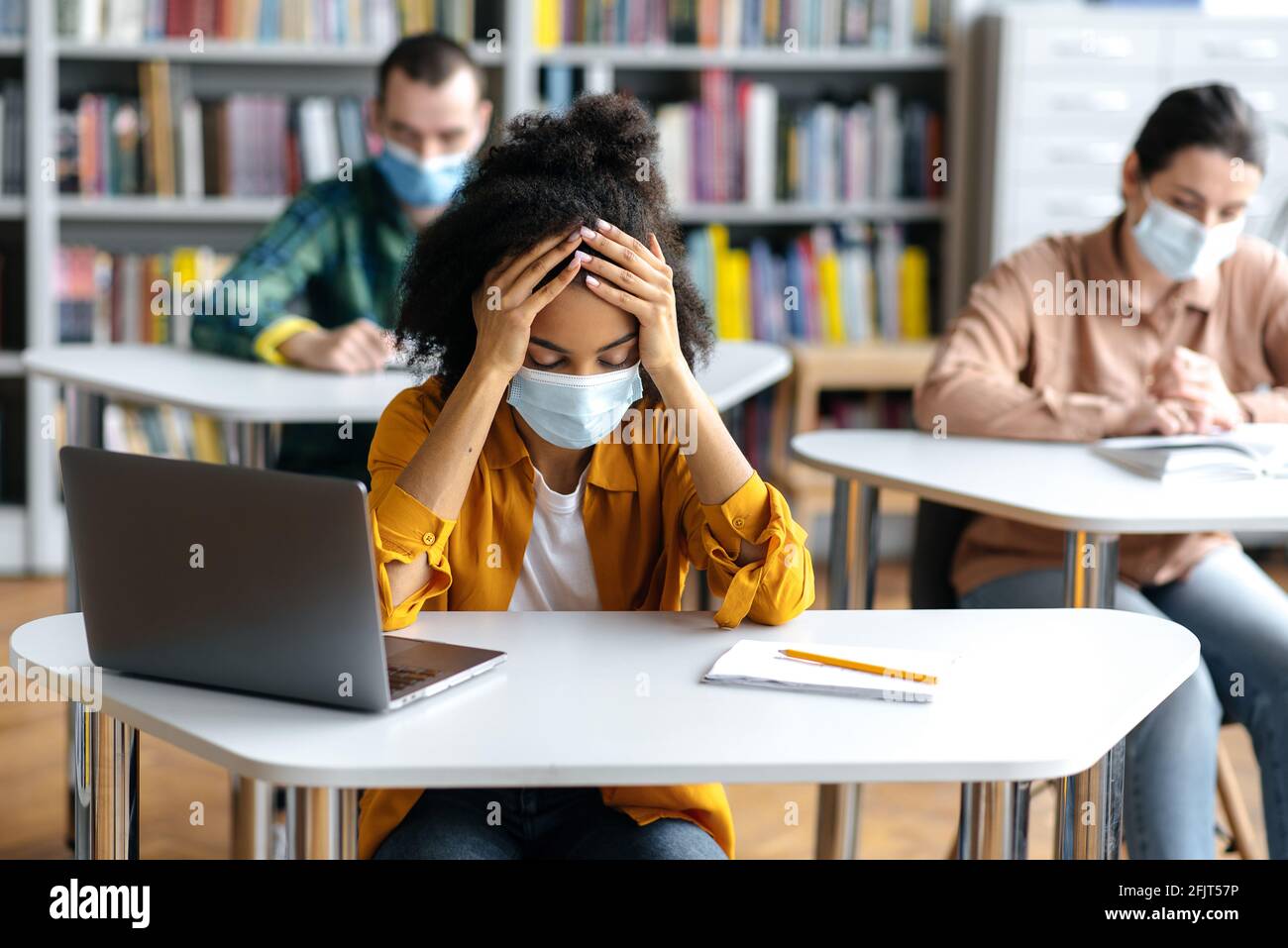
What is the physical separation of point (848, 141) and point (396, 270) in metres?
1.81

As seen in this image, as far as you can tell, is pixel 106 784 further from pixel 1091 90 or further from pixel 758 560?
pixel 1091 90

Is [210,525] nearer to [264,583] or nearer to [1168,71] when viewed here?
[264,583]

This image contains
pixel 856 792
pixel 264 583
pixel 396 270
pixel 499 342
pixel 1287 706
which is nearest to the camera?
pixel 264 583

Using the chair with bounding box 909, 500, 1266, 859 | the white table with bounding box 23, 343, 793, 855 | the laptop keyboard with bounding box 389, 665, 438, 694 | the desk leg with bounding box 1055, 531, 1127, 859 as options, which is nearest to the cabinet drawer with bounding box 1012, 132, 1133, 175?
the white table with bounding box 23, 343, 793, 855

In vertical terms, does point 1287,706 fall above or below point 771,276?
below

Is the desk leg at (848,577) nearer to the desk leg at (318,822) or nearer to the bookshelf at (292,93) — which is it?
the desk leg at (318,822)

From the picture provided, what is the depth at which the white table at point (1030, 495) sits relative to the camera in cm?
180

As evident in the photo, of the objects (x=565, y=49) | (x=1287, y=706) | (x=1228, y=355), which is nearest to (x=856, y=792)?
(x=1287, y=706)

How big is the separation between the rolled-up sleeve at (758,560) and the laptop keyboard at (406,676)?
308mm

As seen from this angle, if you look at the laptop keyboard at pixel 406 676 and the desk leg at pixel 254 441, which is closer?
the laptop keyboard at pixel 406 676

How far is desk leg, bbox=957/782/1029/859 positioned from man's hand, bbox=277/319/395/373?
146 cm

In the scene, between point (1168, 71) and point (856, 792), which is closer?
point (856, 792)

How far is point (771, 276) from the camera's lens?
165 inches

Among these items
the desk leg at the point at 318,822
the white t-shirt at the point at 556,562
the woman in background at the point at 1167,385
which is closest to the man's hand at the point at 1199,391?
the woman in background at the point at 1167,385
